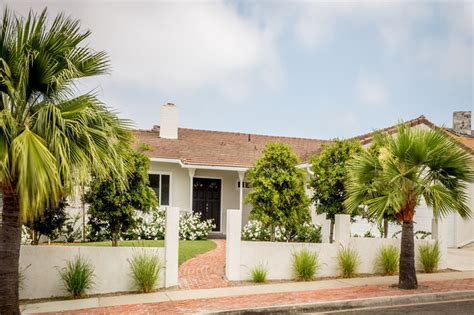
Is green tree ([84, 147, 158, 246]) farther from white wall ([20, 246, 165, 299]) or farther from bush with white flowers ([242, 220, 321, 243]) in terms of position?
bush with white flowers ([242, 220, 321, 243])

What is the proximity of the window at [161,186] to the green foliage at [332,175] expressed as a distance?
26.6 feet

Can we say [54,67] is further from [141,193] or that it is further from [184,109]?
[184,109]

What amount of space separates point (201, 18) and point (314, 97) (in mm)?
7861

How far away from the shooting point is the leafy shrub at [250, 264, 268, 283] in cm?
1045

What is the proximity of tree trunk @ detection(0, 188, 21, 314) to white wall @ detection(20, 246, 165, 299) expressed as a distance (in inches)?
77.6

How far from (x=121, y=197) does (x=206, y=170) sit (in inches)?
347

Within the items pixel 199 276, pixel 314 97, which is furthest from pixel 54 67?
pixel 314 97

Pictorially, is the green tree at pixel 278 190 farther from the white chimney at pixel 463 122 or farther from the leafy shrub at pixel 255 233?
the white chimney at pixel 463 122

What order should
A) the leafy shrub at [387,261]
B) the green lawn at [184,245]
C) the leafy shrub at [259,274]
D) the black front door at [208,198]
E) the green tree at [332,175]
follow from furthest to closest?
1. the black front door at [208,198]
2. the green lawn at [184,245]
3. the green tree at [332,175]
4. the leafy shrub at [387,261]
5. the leafy shrub at [259,274]

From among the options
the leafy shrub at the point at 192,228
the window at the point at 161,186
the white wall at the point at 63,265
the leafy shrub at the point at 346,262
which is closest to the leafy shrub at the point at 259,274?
the leafy shrub at the point at 346,262

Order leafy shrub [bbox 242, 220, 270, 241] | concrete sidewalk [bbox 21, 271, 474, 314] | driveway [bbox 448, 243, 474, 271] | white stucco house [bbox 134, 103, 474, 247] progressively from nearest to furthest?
concrete sidewalk [bbox 21, 271, 474, 314] < driveway [bbox 448, 243, 474, 271] < leafy shrub [bbox 242, 220, 270, 241] < white stucco house [bbox 134, 103, 474, 247]

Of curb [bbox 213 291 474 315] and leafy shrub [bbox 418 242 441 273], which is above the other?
leafy shrub [bbox 418 242 441 273]

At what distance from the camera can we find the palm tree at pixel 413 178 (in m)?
9.61

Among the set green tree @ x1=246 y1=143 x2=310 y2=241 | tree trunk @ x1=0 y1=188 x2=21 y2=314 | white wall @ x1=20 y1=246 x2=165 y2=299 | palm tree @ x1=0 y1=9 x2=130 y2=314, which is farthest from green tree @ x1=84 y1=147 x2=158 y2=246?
tree trunk @ x1=0 y1=188 x2=21 y2=314
